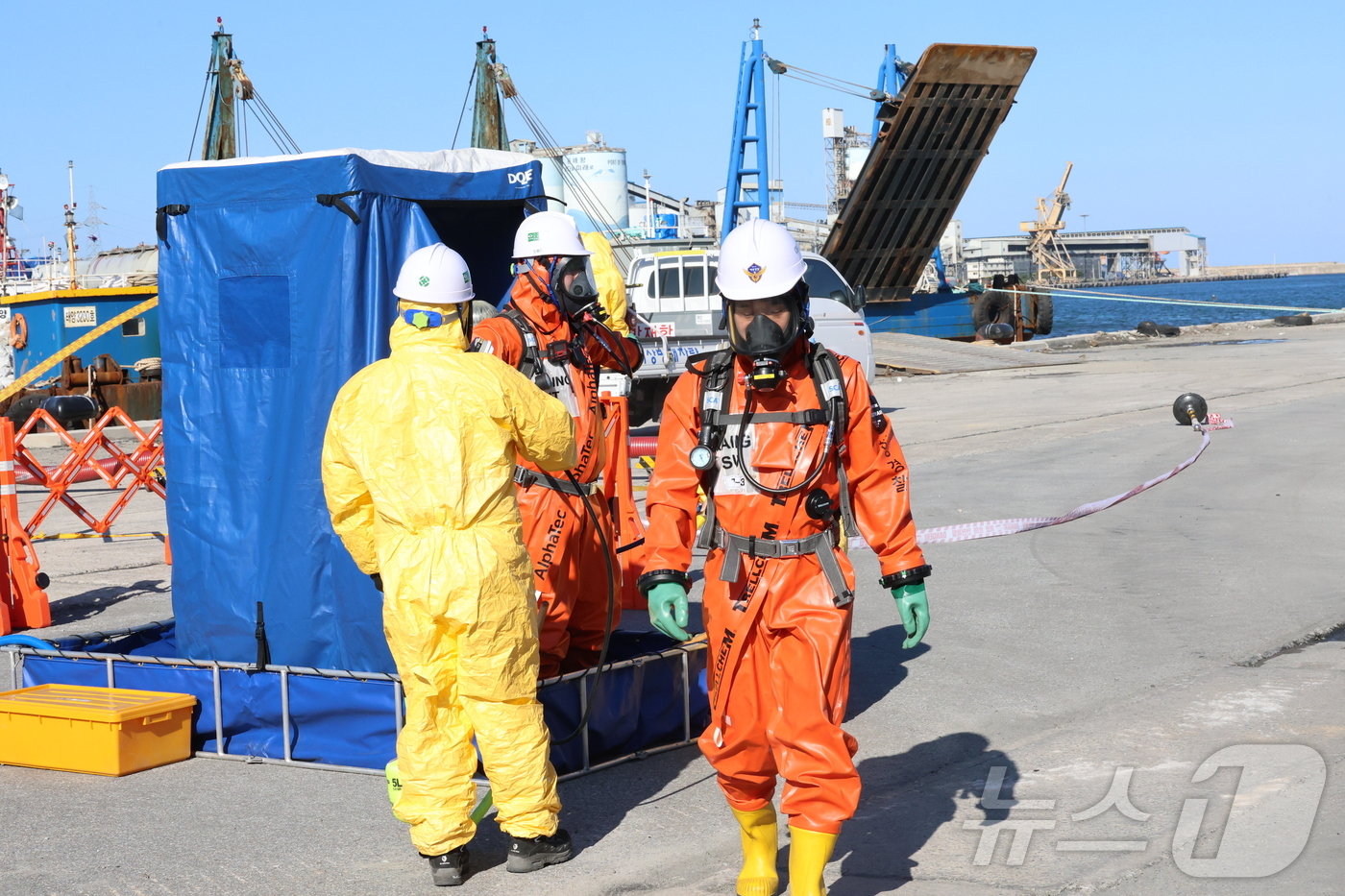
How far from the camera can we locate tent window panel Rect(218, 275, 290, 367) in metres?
5.74

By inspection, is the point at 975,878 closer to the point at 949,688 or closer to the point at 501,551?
the point at 501,551

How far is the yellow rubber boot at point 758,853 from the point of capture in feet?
13.2

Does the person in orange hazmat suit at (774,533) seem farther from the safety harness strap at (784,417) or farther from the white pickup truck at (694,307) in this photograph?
the white pickup truck at (694,307)

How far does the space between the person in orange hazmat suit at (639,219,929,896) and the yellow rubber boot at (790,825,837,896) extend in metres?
0.01

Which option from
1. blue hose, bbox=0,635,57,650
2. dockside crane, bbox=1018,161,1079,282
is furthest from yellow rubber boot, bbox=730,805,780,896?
dockside crane, bbox=1018,161,1079,282

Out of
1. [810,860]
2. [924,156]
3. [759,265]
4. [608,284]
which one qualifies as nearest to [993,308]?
[924,156]

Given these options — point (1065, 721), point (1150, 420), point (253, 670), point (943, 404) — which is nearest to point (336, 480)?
point (253, 670)

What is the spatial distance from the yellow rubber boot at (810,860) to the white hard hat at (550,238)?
118 inches

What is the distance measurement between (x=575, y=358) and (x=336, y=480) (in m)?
1.78

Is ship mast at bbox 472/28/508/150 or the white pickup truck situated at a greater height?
ship mast at bbox 472/28/508/150

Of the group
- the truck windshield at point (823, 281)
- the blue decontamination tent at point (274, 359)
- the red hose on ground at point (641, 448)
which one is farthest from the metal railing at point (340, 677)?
the truck windshield at point (823, 281)

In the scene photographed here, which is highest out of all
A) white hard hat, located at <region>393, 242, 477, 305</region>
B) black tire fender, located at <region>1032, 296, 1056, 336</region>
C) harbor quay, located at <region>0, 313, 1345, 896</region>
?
white hard hat, located at <region>393, 242, 477, 305</region>

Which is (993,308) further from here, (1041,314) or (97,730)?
(97,730)
